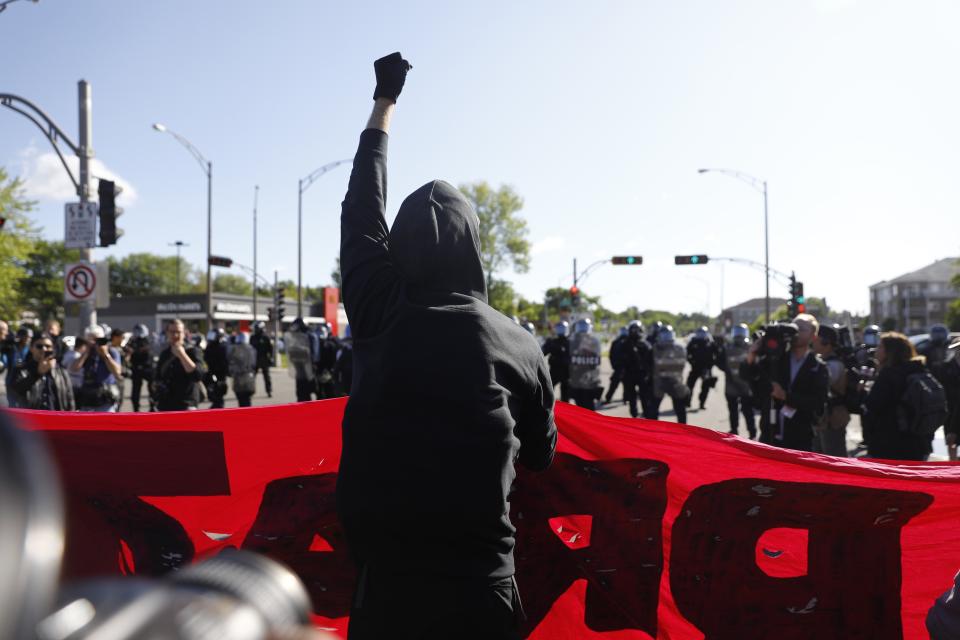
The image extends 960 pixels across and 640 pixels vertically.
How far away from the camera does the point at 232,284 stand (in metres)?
128

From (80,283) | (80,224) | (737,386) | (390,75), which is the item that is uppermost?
(80,224)

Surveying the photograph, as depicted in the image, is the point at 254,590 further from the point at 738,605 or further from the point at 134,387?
the point at 134,387

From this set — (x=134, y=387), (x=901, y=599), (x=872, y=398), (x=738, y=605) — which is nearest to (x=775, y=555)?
(x=738, y=605)

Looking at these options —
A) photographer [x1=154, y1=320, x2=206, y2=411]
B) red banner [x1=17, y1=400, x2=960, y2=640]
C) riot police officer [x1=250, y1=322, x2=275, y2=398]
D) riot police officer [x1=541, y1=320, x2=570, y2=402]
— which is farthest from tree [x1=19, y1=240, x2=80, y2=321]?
red banner [x1=17, y1=400, x2=960, y2=640]

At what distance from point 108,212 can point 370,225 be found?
14.1 meters

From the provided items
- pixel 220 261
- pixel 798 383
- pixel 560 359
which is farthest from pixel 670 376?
pixel 220 261

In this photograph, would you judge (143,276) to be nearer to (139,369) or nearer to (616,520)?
(139,369)

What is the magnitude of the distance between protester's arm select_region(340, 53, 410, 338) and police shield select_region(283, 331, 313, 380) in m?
14.2

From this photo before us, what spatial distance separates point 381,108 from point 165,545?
2318 millimetres

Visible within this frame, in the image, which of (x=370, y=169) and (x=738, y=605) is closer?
(x=370, y=169)

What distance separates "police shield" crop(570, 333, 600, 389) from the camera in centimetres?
1391

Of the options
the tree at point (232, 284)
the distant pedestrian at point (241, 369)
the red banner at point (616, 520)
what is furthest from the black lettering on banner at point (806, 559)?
the tree at point (232, 284)

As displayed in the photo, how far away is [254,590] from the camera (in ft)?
2.26

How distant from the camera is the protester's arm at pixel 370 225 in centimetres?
214
